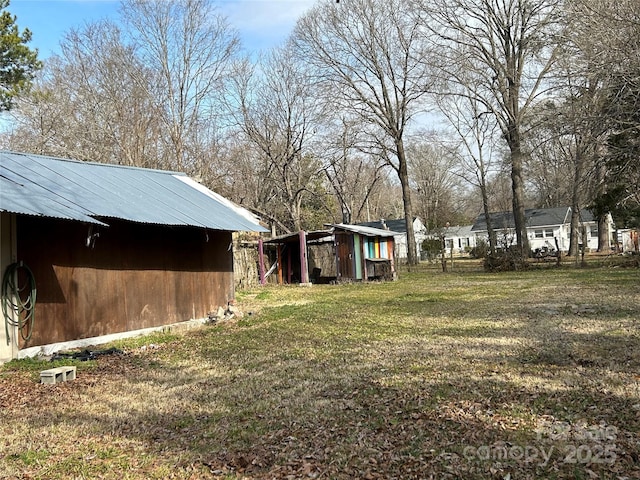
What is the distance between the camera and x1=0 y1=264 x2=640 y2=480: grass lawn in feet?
12.5

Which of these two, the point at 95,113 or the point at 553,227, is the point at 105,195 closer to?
the point at 95,113

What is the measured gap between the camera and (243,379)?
643 centimetres

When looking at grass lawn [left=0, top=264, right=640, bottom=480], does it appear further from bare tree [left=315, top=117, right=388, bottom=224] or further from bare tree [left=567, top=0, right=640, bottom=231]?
bare tree [left=315, top=117, right=388, bottom=224]

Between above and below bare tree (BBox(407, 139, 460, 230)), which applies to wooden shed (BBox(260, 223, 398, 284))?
below

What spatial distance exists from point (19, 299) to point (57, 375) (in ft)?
6.92

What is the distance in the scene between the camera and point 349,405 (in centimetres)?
509

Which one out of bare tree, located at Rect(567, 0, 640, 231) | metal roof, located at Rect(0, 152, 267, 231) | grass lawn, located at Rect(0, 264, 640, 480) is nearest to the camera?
grass lawn, located at Rect(0, 264, 640, 480)

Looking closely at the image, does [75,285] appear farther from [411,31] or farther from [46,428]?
[411,31]

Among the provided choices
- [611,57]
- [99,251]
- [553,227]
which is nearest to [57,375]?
[99,251]

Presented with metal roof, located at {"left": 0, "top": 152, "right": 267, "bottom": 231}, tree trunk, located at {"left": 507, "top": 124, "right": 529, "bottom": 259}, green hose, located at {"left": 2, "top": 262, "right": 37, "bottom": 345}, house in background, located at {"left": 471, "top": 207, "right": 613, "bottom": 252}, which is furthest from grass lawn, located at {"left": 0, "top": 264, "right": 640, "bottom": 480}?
house in background, located at {"left": 471, "top": 207, "right": 613, "bottom": 252}

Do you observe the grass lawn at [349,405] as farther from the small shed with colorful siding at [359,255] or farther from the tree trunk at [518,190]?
the tree trunk at [518,190]

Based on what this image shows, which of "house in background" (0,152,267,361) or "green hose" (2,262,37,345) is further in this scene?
"house in background" (0,152,267,361)

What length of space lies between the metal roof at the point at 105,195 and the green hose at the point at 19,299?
1.28 m

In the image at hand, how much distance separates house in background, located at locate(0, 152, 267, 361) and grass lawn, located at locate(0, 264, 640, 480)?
833mm
